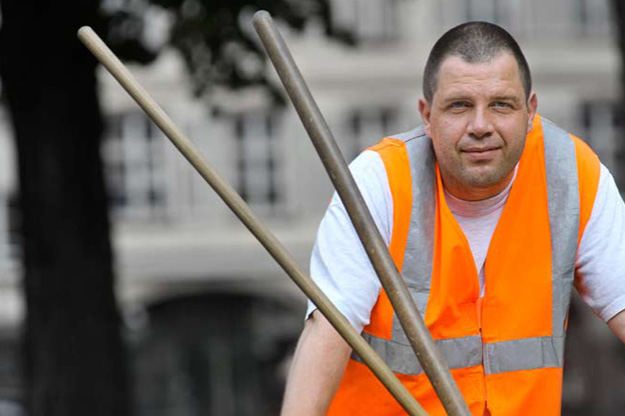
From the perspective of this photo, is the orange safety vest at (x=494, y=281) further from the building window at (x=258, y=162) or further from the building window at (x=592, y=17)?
the building window at (x=592, y=17)

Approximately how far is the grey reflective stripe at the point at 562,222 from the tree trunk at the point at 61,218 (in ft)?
20.3

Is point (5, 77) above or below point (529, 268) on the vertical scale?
below

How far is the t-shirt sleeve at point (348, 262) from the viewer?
304cm

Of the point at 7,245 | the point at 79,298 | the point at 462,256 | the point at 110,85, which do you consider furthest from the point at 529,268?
the point at 7,245

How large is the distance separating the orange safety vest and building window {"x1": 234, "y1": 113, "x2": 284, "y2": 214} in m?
18.7

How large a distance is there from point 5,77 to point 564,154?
6556 millimetres

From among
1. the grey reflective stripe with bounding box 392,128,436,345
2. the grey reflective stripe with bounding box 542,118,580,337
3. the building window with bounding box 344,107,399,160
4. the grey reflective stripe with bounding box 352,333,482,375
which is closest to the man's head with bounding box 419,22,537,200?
the grey reflective stripe with bounding box 392,128,436,345

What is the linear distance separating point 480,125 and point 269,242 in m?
0.48

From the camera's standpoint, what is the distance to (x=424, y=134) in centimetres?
329

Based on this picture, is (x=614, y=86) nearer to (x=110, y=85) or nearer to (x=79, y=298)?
(x=110, y=85)

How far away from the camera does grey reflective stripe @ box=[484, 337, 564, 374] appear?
3227 mm

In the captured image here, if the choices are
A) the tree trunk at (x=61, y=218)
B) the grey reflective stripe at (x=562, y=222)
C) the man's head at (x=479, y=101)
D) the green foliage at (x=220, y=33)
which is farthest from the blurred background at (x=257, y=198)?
the man's head at (x=479, y=101)

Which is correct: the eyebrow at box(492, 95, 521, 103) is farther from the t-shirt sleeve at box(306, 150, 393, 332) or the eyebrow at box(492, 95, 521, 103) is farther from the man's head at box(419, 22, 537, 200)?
the t-shirt sleeve at box(306, 150, 393, 332)

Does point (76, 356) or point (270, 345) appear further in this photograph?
point (270, 345)
